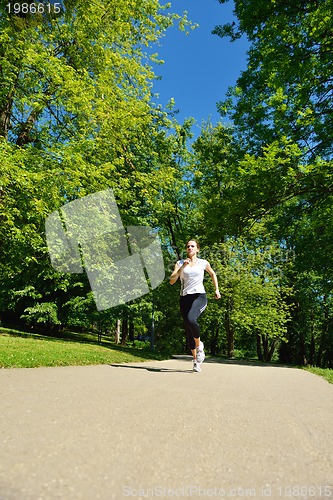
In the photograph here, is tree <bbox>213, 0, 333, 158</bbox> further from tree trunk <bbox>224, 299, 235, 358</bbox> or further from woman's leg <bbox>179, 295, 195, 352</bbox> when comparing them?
tree trunk <bbox>224, 299, 235, 358</bbox>

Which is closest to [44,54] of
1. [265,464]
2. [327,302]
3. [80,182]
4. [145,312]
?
[80,182]

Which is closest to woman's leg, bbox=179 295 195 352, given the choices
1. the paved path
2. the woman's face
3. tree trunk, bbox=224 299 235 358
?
the woman's face

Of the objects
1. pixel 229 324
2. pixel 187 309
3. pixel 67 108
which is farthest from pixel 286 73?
pixel 229 324

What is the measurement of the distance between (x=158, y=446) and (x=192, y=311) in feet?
13.3

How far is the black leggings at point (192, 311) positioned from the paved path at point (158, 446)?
7.69 ft

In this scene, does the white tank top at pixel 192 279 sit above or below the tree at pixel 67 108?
below

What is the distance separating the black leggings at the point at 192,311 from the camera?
5887 millimetres

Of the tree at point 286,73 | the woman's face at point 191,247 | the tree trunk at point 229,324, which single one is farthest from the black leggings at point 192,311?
the tree trunk at point 229,324

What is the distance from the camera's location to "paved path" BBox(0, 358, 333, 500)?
145 centimetres

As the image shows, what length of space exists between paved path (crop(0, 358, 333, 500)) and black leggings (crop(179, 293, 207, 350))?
7.69 ft

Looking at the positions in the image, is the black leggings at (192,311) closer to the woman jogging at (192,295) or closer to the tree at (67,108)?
the woman jogging at (192,295)

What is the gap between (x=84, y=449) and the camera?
1.82 meters

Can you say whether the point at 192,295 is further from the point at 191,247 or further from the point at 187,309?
the point at 191,247

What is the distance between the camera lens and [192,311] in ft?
19.5
